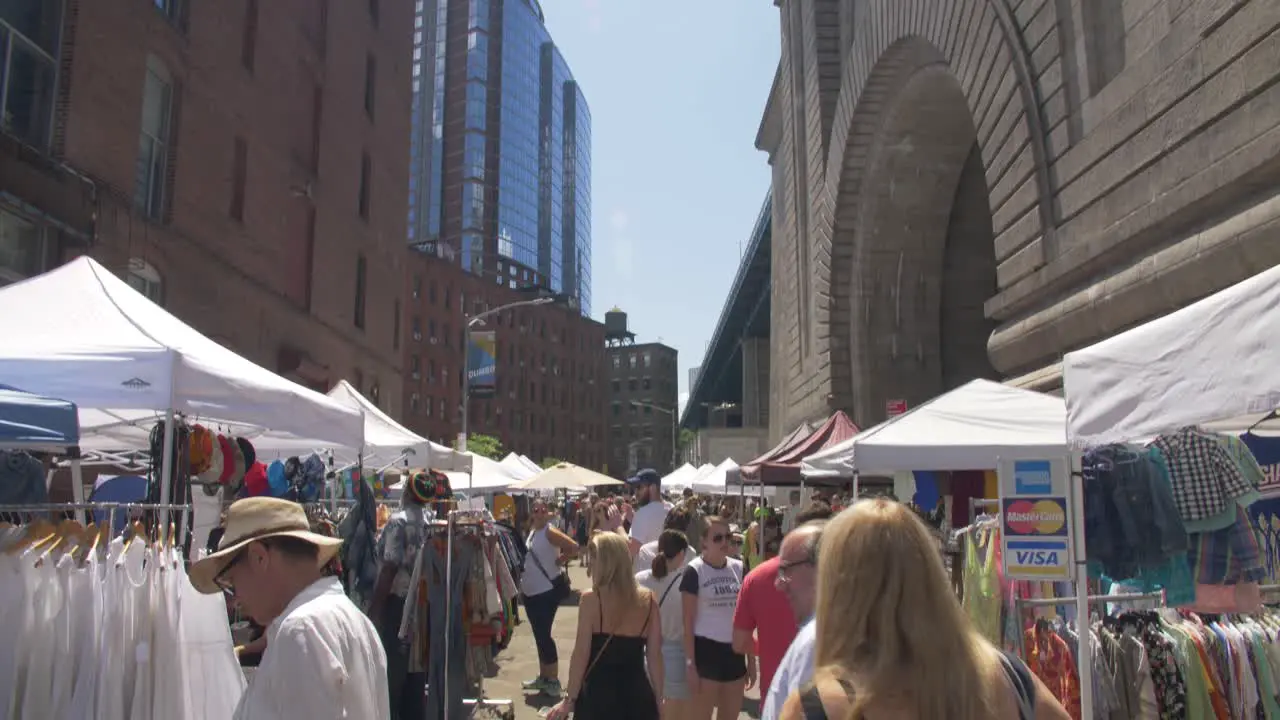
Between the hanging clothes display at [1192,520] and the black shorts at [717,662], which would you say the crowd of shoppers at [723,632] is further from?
the hanging clothes display at [1192,520]

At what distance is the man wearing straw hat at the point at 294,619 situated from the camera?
2.84 meters

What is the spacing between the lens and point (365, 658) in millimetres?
3070

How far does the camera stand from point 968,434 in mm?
7098

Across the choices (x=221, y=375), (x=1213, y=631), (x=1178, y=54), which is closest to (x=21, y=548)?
(x=221, y=375)

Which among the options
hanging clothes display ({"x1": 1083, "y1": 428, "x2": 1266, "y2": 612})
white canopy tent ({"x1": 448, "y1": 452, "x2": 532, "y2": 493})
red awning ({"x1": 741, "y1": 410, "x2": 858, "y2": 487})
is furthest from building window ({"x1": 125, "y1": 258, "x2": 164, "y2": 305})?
hanging clothes display ({"x1": 1083, "y1": 428, "x2": 1266, "y2": 612})

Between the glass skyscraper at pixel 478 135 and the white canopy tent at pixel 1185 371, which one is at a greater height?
the glass skyscraper at pixel 478 135

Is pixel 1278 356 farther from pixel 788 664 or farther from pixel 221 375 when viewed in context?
pixel 221 375

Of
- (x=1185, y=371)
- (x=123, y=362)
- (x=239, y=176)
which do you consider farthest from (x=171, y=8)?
(x=1185, y=371)

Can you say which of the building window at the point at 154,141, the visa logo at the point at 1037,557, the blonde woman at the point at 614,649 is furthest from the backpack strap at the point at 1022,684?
the building window at the point at 154,141

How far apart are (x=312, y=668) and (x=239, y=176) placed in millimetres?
19578

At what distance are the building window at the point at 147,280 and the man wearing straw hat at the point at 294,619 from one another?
47.1ft

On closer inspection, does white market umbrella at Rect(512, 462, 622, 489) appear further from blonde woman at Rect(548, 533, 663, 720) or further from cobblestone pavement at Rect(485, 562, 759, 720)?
blonde woman at Rect(548, 533, 663, 720)

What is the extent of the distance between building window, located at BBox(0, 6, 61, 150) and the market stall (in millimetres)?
13929

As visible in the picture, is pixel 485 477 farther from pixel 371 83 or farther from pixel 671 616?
pixel 371 83
